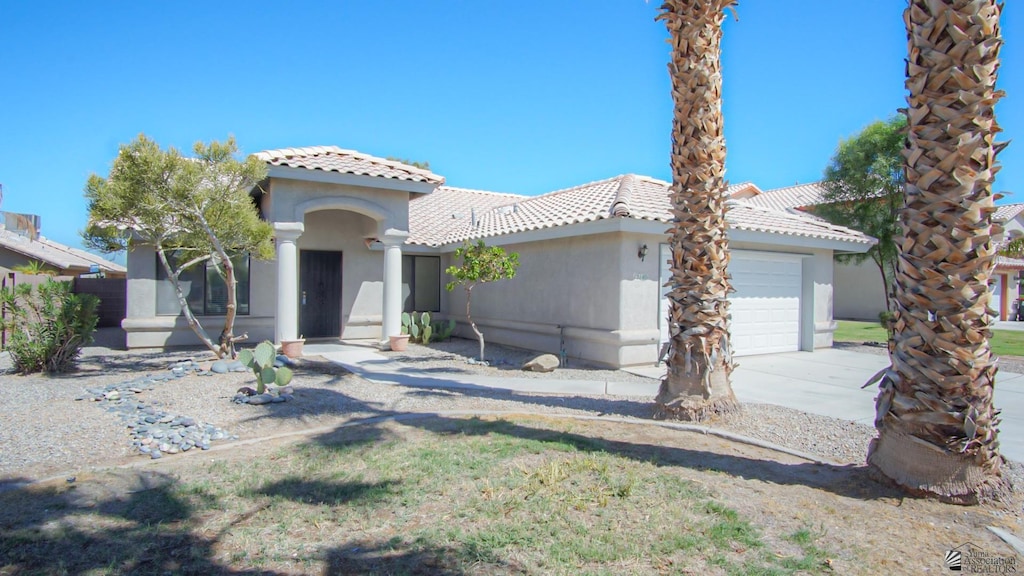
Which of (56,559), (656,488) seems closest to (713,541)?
(656,488)

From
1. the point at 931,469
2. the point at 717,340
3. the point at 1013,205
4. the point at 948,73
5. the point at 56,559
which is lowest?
the point at 56,559

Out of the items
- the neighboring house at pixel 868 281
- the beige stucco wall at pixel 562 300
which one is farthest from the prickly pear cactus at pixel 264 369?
the neighboring house at pixel 868 281

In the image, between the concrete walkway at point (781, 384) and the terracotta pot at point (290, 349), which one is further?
the terracotta pot at point (290, 349)

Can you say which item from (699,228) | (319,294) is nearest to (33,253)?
(319,294)

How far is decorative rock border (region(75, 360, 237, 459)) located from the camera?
6.50 metres

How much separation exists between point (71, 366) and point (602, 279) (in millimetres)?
10265

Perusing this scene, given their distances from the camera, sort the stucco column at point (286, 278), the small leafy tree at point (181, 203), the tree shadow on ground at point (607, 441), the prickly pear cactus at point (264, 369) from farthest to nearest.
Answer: the stucco column at point (286, 278)
the small leafy tree at point (181, 203)
the prickly pear cactus at point (264, 369)
the tree shadow on ground at point (607, 441)

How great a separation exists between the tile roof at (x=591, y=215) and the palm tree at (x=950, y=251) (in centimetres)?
640

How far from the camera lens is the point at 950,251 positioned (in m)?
4.63

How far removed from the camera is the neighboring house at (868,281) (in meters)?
29.8

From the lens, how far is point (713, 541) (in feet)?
13.7

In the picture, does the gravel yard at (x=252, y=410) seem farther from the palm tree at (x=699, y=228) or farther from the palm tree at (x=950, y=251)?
the palm tree at (x=950, y=251)

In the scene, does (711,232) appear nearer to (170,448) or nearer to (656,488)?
(656,488)

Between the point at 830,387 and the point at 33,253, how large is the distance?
27.9 meters
